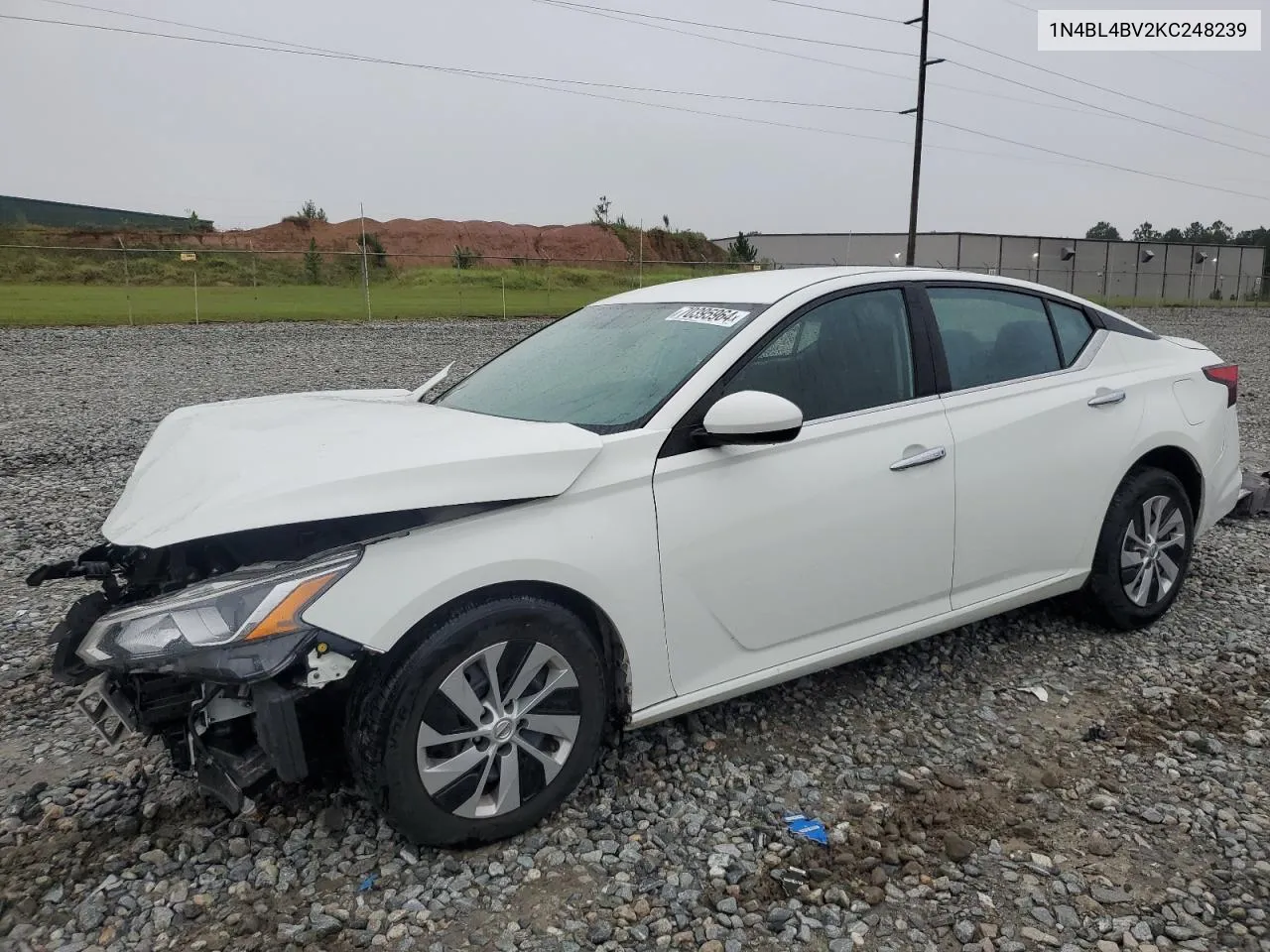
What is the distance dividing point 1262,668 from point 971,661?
118 cm

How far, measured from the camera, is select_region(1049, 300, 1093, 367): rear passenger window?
13.2 feet

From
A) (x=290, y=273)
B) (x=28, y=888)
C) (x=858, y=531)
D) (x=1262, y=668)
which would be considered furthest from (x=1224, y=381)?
(x=290, y=273)

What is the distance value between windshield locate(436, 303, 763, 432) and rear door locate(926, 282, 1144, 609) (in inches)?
38.1

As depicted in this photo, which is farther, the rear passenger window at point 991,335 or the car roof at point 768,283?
the rear passenger window at point 991,335

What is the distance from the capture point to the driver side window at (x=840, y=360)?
3.17m

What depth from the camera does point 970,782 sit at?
10.1 feet

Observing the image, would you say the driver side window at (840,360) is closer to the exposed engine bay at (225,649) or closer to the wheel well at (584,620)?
the wheel well at (584,620)

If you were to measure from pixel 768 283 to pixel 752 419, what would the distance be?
998 millimetres

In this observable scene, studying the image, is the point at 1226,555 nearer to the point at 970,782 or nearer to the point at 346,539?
the point at 970,782

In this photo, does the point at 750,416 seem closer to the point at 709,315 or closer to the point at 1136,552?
the point at 709,315

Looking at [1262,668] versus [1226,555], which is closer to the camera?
[1262,668]

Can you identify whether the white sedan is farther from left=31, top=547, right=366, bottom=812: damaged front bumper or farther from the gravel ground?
the gravel ground

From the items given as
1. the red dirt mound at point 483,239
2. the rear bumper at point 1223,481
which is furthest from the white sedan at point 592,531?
the red dirt mound at point 483,239

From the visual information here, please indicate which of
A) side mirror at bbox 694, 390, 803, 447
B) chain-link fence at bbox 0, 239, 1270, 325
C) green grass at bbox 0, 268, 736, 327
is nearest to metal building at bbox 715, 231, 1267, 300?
chain-link fence at bbox 0, 239, 1270, 325
